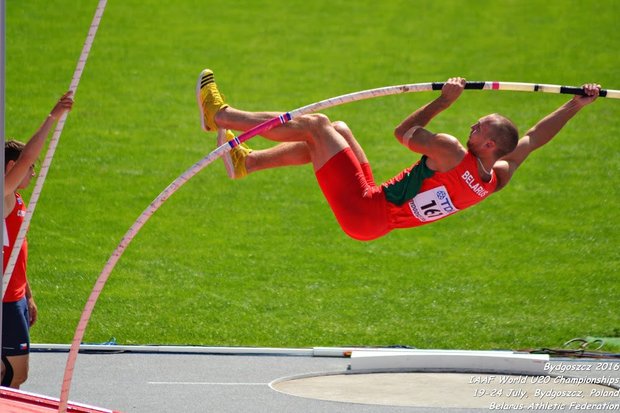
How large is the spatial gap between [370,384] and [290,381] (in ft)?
1.94

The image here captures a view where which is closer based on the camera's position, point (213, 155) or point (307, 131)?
point (213, 155)

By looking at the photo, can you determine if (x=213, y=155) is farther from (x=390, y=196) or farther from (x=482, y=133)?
(x=482, y=133)

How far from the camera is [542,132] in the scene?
6.67 meters

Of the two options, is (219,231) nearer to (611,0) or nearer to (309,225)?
(309,225)

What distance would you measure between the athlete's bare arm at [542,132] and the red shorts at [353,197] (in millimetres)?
704

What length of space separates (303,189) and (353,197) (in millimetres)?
6989

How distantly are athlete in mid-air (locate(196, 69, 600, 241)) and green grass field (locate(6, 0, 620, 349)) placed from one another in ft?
12.9

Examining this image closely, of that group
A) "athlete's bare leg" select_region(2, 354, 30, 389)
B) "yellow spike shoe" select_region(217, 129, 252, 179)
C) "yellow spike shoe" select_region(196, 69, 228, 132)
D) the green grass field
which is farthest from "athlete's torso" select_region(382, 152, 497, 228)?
the green grass field

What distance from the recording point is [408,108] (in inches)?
622

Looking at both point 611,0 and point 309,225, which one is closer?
point 309,225

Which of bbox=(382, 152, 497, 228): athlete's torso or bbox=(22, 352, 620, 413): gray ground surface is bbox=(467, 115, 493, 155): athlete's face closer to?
bbox=(382, 152, 497, 228): athlete's torso

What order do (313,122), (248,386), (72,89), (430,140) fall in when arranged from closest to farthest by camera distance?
(72,89) → (430,140) → (313,122) → (248,386)

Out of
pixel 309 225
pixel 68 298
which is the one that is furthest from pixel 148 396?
pixel 309 225

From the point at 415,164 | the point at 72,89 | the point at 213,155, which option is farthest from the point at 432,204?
the point at 72,89
